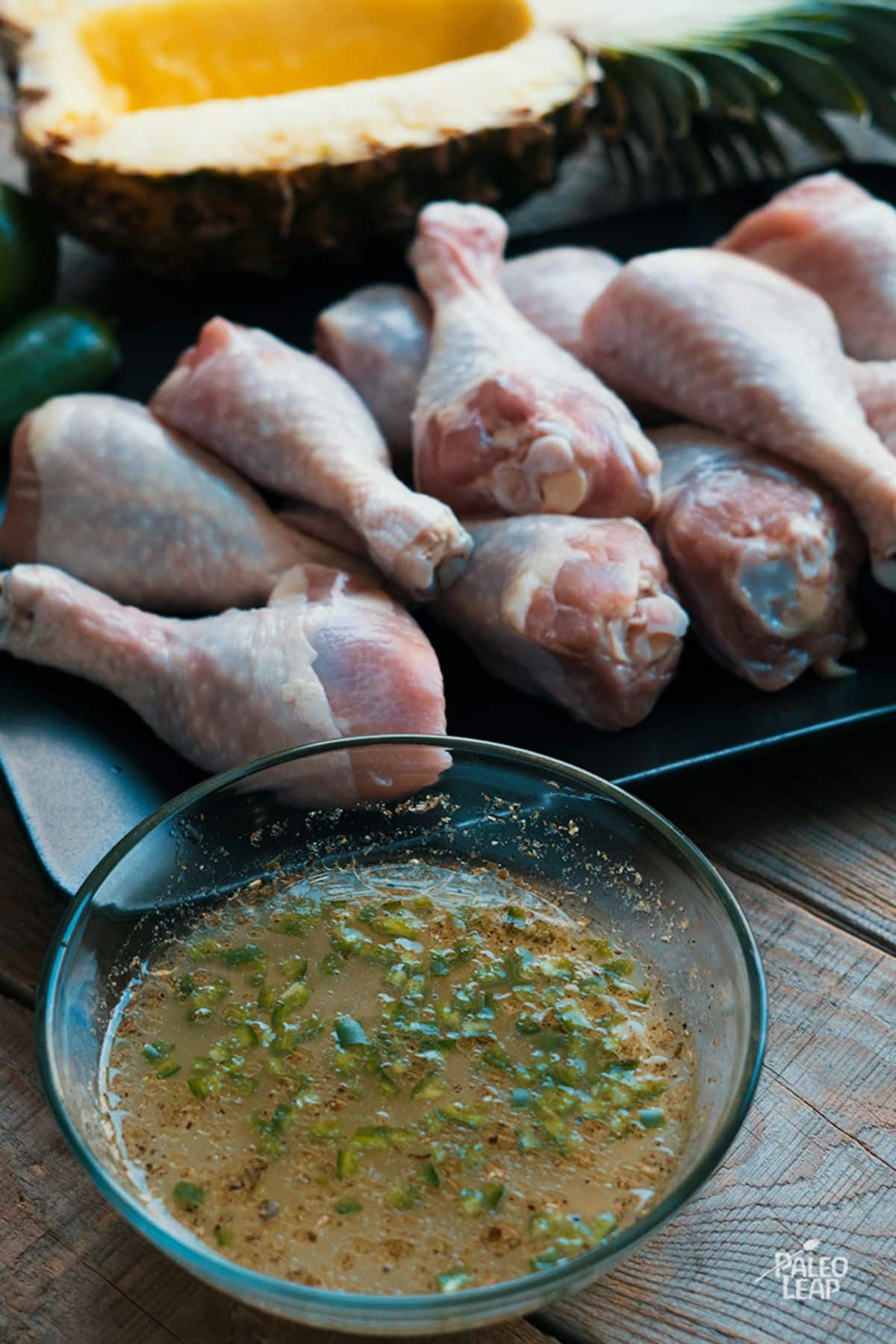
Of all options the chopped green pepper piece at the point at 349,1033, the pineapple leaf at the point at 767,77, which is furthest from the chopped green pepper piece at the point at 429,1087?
the pineapple leaf at the point at 767,77

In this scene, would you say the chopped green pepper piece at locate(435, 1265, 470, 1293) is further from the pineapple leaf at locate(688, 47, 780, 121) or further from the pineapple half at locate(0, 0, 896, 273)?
the pineapple leaf at locate(688, 47, 780, 121)

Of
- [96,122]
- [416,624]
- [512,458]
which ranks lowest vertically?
[416,624]

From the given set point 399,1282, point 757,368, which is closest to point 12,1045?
point 399,1282

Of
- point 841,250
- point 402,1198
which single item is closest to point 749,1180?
point 402,1198

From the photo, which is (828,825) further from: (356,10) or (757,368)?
(356,10)

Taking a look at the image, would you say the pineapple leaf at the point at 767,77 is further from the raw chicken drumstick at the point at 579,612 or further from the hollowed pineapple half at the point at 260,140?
the raw chicken drumstick at the point at 579,612

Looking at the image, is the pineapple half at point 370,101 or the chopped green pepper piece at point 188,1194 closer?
the chopped green pepper piece at point 188,1194
